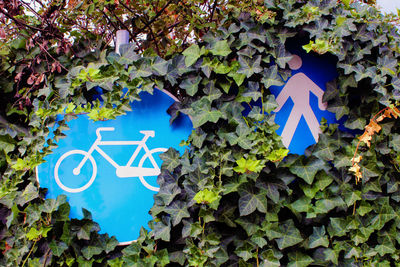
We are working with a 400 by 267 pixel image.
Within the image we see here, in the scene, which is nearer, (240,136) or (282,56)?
(240,136)

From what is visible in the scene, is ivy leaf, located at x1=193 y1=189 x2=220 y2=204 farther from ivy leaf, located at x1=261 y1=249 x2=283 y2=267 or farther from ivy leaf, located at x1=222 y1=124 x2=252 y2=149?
ivy leaf, located at x1=261 y1=249 x2=283 y2=267

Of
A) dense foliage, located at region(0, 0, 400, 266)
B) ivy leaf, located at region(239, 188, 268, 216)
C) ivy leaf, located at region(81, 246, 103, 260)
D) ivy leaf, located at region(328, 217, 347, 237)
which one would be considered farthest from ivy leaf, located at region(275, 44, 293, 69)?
ivy leaf, located at region(81, 246, 103, 260)

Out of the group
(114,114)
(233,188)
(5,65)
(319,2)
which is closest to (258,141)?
(233,188)

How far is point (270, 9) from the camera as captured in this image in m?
1.95

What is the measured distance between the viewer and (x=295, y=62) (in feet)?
6.58

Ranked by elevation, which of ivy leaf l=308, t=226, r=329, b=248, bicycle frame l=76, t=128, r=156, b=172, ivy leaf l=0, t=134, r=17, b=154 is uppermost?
ivy leaf l=0, t=134, r=17, b=154

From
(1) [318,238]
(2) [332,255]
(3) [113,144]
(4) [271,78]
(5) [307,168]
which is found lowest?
(2) [332,255]

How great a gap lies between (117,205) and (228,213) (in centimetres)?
70

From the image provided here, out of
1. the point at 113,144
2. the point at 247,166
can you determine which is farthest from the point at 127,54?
the point at 247,166

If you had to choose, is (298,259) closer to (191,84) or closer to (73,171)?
(191,84)

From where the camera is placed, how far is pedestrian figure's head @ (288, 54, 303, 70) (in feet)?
6.55

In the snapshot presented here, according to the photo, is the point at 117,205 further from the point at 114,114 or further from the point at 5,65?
the point at 5,65

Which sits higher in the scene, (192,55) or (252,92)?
(192,55)

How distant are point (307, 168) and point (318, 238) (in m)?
0.46
